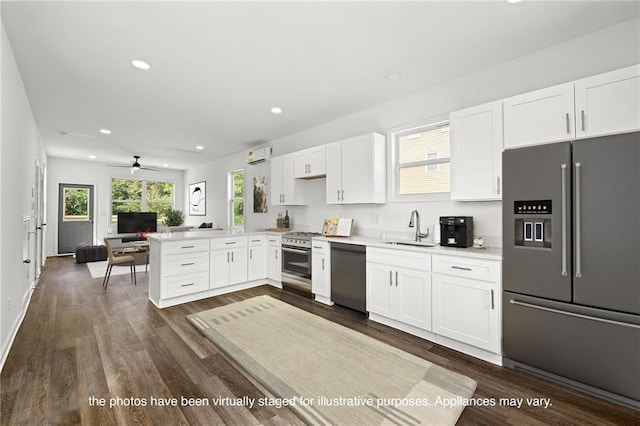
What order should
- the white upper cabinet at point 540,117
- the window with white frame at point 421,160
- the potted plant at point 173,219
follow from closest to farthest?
the white upper cabinet at point 540,117
the window with white frame at point 421,160
the potted plant at point 173,219

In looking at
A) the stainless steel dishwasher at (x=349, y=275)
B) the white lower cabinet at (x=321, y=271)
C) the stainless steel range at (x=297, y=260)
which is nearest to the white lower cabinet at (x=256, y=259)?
the stainless steel range at (x=297, y=260)

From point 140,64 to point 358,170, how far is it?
271 centimetres

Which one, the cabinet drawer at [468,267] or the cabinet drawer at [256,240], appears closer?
the cabinet drawer at [468,267]

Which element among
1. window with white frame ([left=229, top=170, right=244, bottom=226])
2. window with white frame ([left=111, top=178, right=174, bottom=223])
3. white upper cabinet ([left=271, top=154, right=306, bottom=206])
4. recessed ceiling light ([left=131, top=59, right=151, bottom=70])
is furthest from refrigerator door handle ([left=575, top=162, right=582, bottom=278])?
window with white frame ([left=111, top=178, right=174, bottom=223])

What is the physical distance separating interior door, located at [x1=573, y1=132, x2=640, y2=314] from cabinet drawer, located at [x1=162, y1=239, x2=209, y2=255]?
4157 mm

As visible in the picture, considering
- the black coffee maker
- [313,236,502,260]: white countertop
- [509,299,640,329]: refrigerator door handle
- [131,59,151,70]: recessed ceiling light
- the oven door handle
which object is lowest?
[509,299,640,329]: refrigerator door handle

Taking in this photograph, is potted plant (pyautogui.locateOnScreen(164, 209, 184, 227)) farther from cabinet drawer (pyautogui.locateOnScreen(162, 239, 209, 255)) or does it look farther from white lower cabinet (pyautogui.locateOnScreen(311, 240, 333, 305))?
white lower cabinet (pyautogui.locateOnScreen(311, 240, 333, 305))

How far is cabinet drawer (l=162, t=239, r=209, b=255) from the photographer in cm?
375

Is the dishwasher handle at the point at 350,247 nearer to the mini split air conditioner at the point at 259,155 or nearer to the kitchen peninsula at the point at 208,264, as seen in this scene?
the kitchen peninsula at the point at 208,264

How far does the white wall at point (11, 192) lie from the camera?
233 centimetres

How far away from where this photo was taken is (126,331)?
2.99 metres

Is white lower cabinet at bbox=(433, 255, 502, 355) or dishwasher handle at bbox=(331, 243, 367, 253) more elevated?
dishwasher handle at bbox=(331, 243, 367, 253)

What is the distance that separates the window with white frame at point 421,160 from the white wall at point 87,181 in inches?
342

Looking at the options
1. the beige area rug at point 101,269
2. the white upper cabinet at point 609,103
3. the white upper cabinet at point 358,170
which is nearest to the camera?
the white upper cabinet at point 609,103
